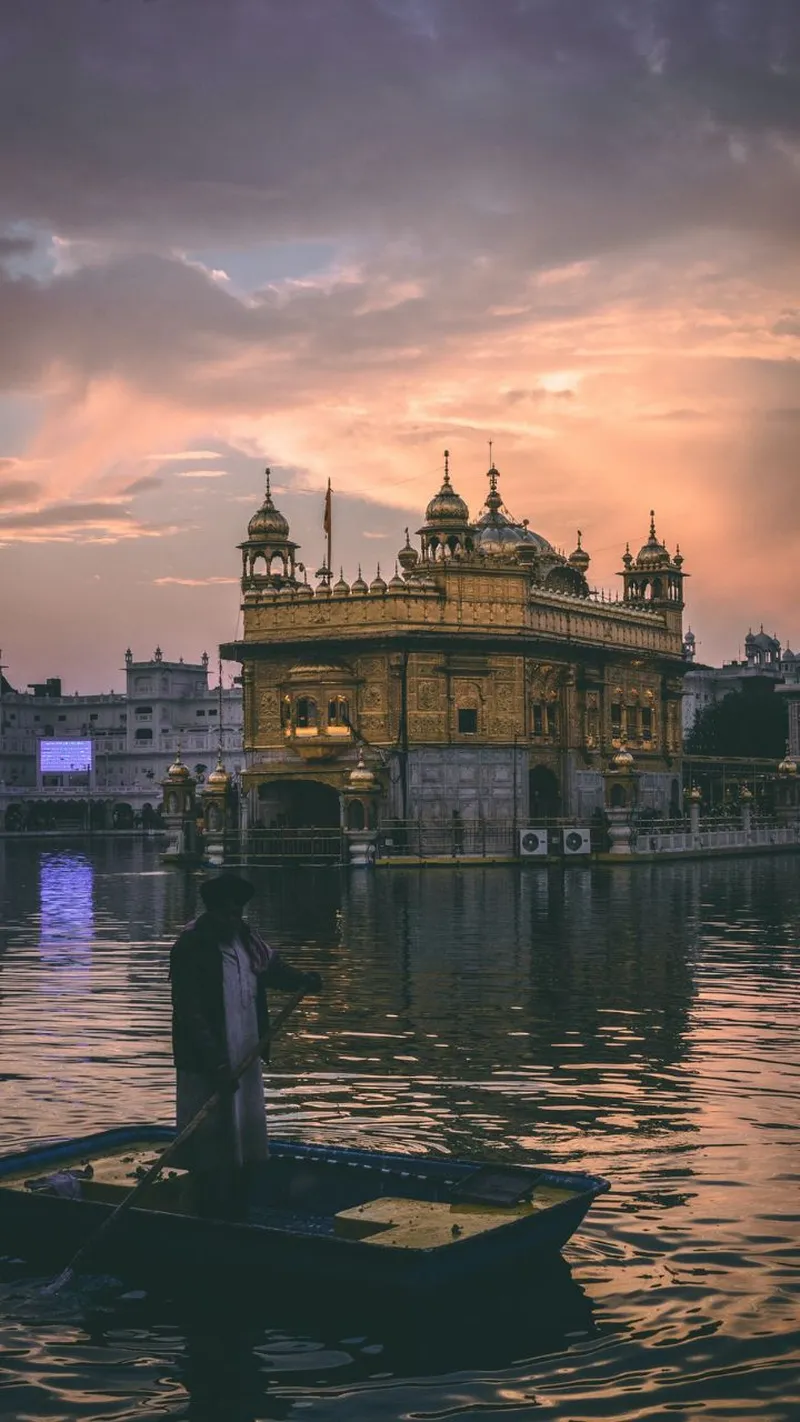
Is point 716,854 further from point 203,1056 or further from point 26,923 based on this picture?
point 203,1056

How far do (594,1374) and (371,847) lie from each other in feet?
160

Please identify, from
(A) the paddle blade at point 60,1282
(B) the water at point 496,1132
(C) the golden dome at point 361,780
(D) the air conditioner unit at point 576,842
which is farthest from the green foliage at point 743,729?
(A) the paddle blade at point 60,1282

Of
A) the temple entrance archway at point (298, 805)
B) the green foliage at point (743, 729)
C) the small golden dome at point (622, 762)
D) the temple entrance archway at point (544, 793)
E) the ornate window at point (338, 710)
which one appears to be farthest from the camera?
the green foliage at point (743, 729)

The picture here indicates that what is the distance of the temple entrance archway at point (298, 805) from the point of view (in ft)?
218

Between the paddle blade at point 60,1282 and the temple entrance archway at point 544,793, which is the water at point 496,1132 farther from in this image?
the temple entrance archway at point 544,793

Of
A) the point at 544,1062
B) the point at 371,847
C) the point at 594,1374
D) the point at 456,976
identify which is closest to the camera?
the point at 594,1374

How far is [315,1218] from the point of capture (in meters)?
10.5

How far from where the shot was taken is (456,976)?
24.5 metres

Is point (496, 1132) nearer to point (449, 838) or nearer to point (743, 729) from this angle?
point (449, 838)

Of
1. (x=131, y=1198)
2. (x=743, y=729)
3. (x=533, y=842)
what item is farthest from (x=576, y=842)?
(x=743, y=729)

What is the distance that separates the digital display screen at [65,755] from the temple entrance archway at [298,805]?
85.9 metres

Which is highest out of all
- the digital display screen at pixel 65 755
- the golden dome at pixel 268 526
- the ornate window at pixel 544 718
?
the golden dome at pixel 268 526

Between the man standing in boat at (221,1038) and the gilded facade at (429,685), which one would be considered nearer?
the man standing in boat at (221,1038)

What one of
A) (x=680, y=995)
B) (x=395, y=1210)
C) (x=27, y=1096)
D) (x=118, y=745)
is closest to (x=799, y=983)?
(x=680, y=995)
